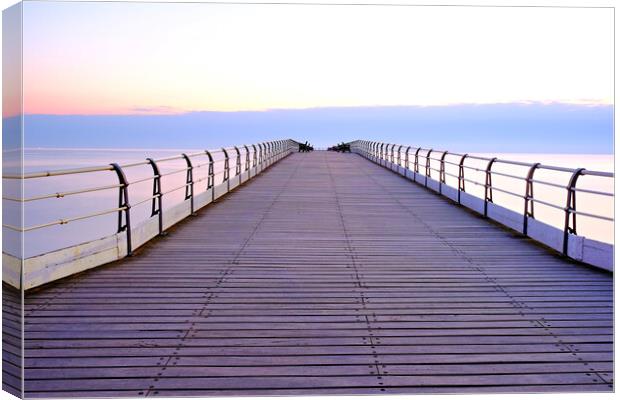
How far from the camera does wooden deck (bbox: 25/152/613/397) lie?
→ 3.75m

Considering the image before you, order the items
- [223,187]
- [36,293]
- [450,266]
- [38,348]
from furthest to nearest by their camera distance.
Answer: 1. [223,187]
2. [450,266]
3. [36,293]
4. [38,348]

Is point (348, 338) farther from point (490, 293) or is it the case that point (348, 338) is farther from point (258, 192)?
point (258, 192)

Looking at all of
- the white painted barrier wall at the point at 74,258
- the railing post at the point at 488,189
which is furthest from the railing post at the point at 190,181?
the railing post at the point at 488,189

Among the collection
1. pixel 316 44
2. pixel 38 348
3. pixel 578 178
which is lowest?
Answer: pixel 38 348

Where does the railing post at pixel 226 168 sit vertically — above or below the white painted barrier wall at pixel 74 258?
above

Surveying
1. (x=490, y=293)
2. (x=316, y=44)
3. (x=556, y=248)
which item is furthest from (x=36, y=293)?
(x=556, y=248)

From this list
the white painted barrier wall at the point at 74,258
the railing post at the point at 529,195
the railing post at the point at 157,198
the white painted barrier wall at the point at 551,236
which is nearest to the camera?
the white painted barrier wall at the point at 74,258

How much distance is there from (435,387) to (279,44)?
11.7 feet

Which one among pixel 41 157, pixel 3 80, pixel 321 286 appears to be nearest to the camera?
pixel 3 80

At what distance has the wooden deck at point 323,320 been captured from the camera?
3.75 m

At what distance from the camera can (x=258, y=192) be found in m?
15.6

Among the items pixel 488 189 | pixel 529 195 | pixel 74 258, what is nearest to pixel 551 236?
pixel 529 195

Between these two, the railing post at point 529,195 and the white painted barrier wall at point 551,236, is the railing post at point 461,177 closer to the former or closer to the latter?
the white painted barrier wall at point 551,236

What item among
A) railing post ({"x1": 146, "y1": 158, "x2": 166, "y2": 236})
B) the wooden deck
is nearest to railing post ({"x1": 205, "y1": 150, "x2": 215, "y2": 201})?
railing post ({"x1": 146, "y1": 158, "x2": 166, "y2": 236})
